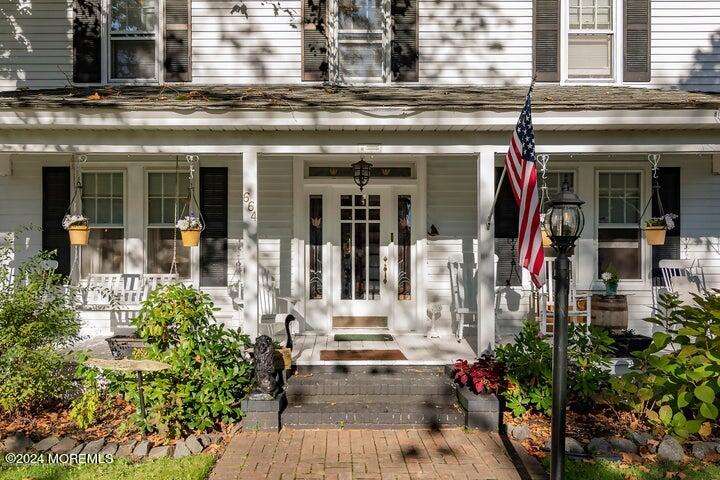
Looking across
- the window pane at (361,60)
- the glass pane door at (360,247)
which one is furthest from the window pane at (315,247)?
the window pane at (361,60)

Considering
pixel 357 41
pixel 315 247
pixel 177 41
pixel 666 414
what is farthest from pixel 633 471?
pixel 177 41

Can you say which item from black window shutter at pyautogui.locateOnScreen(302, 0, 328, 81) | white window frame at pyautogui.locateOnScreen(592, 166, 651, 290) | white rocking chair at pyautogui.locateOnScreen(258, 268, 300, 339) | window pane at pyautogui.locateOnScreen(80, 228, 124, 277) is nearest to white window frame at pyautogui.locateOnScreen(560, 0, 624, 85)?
white window frame at pyautogui.locateOnScreen(592, 166, 651, 290)

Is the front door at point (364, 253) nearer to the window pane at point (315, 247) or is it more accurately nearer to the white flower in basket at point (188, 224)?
the window pane at point (315, 247)

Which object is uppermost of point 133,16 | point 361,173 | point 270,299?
point 133,16

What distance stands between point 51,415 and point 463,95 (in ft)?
20.7

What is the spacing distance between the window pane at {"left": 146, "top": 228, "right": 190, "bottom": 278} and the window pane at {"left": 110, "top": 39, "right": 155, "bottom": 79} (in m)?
2.47

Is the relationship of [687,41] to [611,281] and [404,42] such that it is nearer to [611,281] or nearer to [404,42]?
[611,281]

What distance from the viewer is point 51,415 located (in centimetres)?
586

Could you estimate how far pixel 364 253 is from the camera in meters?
8.70

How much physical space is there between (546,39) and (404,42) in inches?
87.3

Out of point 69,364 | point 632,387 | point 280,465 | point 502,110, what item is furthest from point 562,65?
point 69,364

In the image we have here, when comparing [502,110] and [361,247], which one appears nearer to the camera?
[502,110]

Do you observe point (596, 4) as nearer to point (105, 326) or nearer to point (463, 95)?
point (463, 95)

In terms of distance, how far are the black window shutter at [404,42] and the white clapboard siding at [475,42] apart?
12cm
